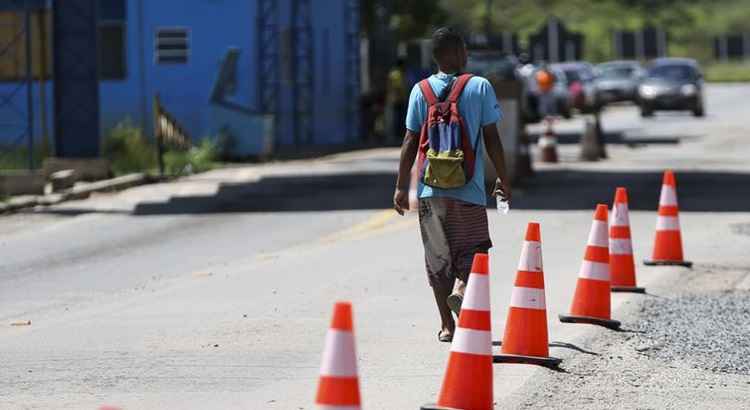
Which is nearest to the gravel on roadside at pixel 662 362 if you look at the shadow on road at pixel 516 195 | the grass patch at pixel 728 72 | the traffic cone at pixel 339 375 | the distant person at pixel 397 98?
the traffic cone at pixel 339 375

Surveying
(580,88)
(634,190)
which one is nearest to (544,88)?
(580,88)

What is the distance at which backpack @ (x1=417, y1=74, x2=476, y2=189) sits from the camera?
930 centimetres

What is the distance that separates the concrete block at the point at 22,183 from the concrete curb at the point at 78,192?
0.21 meters

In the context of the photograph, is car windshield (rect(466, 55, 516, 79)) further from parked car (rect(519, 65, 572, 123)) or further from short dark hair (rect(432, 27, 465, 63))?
short dark hair (rect(432, 27, 465, 63))

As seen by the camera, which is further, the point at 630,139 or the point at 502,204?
the point at 630,139

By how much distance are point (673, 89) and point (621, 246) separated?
39.8 m

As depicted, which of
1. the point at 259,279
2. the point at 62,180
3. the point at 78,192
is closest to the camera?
the point at 259,279

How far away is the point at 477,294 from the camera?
25.5ft

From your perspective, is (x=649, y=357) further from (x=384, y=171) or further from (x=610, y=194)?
(x=384, y=171)

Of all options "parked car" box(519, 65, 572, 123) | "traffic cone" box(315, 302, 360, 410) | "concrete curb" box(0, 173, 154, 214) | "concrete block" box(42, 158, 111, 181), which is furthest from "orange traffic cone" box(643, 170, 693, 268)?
"parked car" box(519, 65, 572, 123)

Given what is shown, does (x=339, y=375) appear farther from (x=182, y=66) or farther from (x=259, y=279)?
(x=182, y=66)

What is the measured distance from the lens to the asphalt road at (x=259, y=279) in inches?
352

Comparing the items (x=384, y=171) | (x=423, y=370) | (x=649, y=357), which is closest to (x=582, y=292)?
(x=649, y=357)

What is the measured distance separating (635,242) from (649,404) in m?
8.22
